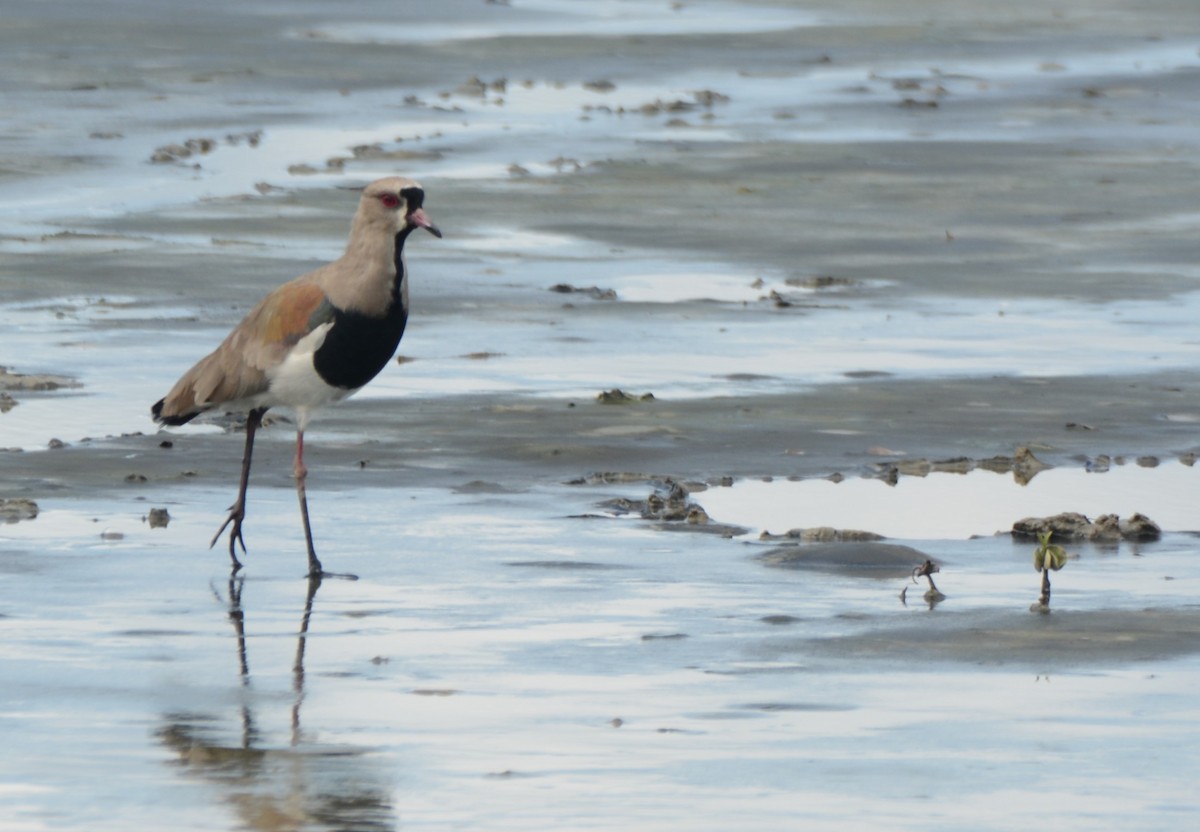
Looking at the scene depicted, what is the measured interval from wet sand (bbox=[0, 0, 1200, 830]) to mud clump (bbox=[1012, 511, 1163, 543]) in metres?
0.14

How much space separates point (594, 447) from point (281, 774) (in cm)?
527

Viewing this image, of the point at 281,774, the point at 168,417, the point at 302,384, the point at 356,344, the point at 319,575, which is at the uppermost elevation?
the point at 356,344

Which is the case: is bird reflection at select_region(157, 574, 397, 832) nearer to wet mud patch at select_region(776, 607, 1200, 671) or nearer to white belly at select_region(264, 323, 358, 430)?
wet mud patch at select_region(776, 607, 1200, 671)

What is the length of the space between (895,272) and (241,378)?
839 centimetres

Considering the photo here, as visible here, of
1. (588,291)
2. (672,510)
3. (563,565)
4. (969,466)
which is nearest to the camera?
(563,565)

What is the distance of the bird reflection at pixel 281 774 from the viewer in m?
6.23

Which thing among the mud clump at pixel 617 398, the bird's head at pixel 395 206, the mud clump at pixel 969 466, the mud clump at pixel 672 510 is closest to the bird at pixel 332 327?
the bird's head at pixel 395 206

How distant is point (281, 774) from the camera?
6613 millimetres

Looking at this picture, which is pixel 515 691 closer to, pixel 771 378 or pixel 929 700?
pixel 929 700

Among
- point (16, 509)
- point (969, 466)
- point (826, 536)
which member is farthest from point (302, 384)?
point (969, 466)

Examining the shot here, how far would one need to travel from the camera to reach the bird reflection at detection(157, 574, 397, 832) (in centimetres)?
623

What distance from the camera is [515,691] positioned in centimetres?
751

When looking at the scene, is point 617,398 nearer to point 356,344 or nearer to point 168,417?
point 168,417

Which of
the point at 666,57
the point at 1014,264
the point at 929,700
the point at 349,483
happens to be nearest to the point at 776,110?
the point at 666,57
